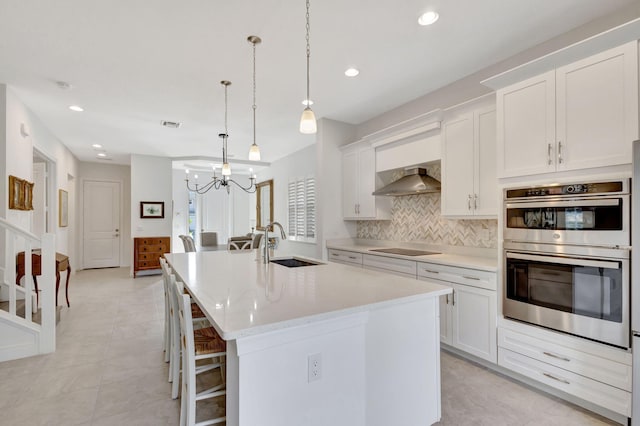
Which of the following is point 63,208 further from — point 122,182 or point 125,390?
point 125,390

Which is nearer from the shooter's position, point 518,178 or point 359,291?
point 359,291

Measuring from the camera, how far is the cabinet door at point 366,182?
13.9 ft

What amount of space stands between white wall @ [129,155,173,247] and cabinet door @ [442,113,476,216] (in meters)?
6.33

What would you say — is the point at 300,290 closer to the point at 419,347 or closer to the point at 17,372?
the point at 419,347

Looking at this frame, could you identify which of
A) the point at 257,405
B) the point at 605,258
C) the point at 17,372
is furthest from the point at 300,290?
the point at 17,372

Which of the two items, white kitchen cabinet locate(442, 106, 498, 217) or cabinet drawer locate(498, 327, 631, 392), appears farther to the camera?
white kitchen cabinet locate(442, 106, 498, 217)

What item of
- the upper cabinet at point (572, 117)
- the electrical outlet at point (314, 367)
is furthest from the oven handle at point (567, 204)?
the electrical outlet at point (314, 367)

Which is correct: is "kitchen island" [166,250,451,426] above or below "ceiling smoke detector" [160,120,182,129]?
below

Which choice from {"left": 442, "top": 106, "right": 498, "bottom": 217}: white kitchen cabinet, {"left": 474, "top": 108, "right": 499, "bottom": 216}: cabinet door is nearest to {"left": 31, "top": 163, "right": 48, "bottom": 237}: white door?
{"left": 442, "top": 106, "right": 498, "bottom": 217}: white kitchen cabinet

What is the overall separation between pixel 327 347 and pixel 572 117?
7.36ft

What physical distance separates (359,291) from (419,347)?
0.49m

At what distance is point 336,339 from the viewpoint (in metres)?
1.43

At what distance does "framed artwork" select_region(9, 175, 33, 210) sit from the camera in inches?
143

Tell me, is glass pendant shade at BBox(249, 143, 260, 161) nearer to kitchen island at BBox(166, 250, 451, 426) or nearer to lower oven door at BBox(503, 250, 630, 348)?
kitchen island at BBox(166, 250, 451, 426)
